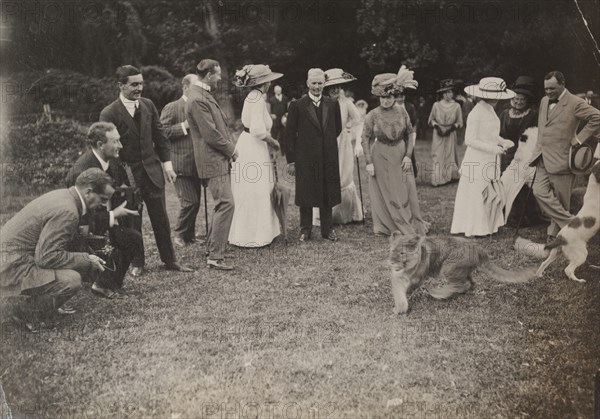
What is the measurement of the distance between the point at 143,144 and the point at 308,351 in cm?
283

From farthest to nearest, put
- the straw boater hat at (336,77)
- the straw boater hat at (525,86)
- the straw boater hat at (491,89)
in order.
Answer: the straw boater hat at (336,77) < the straw boater hat at (491,89) < the straw boater hat at (525,86)

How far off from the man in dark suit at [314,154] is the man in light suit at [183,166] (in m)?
1.34

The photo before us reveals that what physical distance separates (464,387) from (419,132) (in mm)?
14499

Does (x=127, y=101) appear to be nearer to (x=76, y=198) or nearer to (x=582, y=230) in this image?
(x=76, y=198)

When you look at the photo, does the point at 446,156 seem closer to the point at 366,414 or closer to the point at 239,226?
the point at 239,226

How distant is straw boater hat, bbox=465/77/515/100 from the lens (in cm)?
685

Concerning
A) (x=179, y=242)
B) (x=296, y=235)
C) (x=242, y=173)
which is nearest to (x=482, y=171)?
(x=296, y=235)

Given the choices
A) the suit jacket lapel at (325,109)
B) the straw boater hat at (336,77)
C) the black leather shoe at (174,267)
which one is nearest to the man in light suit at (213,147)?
the black leather shoe at (174,267)

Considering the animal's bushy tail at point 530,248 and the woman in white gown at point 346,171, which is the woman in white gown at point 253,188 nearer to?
the woman in white gown at point 346,171

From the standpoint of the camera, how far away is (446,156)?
12398 millimetres

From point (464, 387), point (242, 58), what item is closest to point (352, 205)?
point (242, 58)

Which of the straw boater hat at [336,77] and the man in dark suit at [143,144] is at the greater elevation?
the straw boater hat at [336,77]

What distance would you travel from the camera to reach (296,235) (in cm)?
802

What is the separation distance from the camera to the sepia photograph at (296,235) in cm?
404
